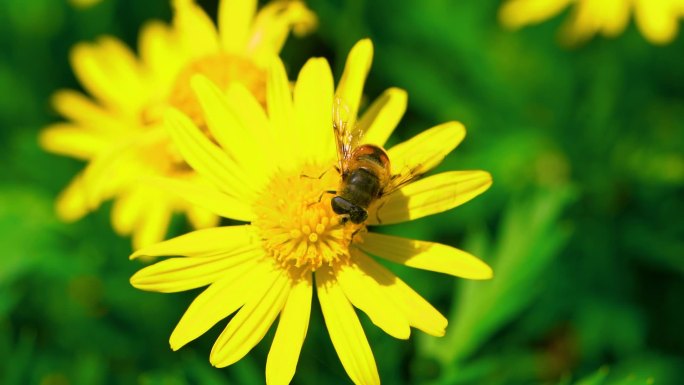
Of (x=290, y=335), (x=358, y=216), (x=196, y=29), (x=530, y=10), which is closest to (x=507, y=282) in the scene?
(x=358, y=216)

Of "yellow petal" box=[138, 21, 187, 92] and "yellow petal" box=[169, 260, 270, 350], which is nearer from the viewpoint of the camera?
"yellow petal" box=[169, 260, 270, 350]

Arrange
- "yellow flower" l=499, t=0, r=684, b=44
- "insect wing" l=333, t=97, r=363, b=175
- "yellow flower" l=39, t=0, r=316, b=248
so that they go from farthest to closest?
"yellow flower" l=499, t=0, r=684, b=44 → "yellow flower" l=39, t=0, r=316, b=248 → "insect wing" l=333, t=97, r=363, b=175

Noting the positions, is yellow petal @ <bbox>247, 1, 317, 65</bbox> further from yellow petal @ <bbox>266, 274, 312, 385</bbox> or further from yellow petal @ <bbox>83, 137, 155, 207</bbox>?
yellow petal @ <bbox>266, 274, 312, 385</bbox>

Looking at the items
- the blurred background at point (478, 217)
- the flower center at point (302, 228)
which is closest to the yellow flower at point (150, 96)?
the blurred background at point (478, 217)

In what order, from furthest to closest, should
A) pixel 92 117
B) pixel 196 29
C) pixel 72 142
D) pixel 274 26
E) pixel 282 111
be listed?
pixel 92 117, pixel 72 142, pixel 196 29, pixel 274 26, pixel 282 111

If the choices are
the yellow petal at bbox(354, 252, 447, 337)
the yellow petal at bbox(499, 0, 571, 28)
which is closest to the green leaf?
the yellow petal at bbox(354, 252, 447, 337)

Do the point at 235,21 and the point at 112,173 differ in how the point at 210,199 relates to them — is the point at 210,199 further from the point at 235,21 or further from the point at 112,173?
the point at 112,173

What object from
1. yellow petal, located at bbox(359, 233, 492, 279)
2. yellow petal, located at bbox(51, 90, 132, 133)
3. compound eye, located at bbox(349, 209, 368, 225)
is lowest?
yellow petal, located at bbox(359, 233, 492, 279)

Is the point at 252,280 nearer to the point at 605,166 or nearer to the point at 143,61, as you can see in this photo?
the point at 143,61

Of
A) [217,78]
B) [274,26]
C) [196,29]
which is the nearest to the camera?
[217,78]
